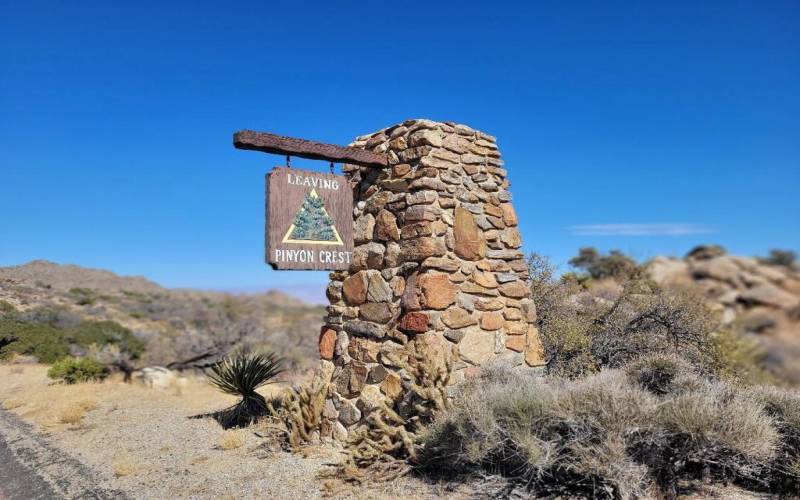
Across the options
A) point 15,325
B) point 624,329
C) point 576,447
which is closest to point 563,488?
point 576,447

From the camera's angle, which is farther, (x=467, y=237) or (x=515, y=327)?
(x=515, y=327)

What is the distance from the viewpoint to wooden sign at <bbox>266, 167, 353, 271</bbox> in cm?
591

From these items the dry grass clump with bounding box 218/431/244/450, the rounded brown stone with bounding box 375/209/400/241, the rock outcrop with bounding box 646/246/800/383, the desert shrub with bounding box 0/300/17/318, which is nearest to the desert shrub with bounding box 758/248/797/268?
the rock outcrop with bounding box 646/246/800/383

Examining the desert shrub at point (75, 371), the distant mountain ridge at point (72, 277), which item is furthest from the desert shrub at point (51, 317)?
the desert shrub at point (75, 371)

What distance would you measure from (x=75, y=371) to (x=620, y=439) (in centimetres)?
1203

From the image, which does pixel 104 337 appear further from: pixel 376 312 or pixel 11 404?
pixel 376 312

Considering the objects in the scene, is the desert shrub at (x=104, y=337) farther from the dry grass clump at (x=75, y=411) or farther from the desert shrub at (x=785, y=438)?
the desert shrub at (x=785, y=438)

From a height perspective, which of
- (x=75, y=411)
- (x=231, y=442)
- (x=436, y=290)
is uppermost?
(x=436, y=290)

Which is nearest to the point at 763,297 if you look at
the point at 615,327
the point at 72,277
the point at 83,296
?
the point at 615,327

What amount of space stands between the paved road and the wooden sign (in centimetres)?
295

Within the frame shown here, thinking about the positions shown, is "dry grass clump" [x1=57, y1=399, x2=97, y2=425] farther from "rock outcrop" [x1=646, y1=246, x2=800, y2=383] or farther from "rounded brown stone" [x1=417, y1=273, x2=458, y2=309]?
"rock outcrop" [x1=646, y1=246, x2=800, y2=383]

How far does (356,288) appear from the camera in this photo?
265 inches

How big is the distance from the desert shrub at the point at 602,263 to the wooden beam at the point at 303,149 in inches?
353

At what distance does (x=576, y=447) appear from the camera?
165 inches
